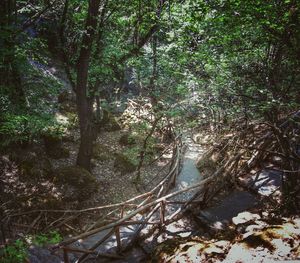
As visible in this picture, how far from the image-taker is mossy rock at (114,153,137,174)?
13164mm

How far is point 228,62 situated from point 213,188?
13.0 ft

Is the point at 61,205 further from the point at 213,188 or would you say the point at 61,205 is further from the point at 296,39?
the point at 296,39

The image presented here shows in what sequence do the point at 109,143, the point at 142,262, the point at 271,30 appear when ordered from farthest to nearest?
the point at 109,143, the point at 142,262, the point at 271,30

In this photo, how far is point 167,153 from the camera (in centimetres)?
1486

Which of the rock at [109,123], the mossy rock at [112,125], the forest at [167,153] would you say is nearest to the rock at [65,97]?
the rock at [109,123]

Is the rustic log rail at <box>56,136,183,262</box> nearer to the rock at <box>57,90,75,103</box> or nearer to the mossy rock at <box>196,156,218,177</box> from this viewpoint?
the mossy rock at <box>196,156,218,177</box>

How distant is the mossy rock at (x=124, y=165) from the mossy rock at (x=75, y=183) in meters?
2.14

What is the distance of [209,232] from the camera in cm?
755

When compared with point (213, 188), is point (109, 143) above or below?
above

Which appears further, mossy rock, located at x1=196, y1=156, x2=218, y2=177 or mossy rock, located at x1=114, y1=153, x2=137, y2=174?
mossy rock, located at x1=114, y1=153, x2=137, y2=174

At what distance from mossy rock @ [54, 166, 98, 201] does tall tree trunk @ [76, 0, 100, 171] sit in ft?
2.76

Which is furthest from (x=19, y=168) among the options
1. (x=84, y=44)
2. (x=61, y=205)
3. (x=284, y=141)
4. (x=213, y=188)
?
(x=284, y=141)

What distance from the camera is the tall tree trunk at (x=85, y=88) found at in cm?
922

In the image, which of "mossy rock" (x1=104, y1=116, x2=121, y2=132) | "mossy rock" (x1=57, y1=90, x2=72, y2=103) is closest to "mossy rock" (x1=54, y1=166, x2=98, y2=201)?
"mossy rock" (x1=104, y1=116, x2=121, y2=132)
